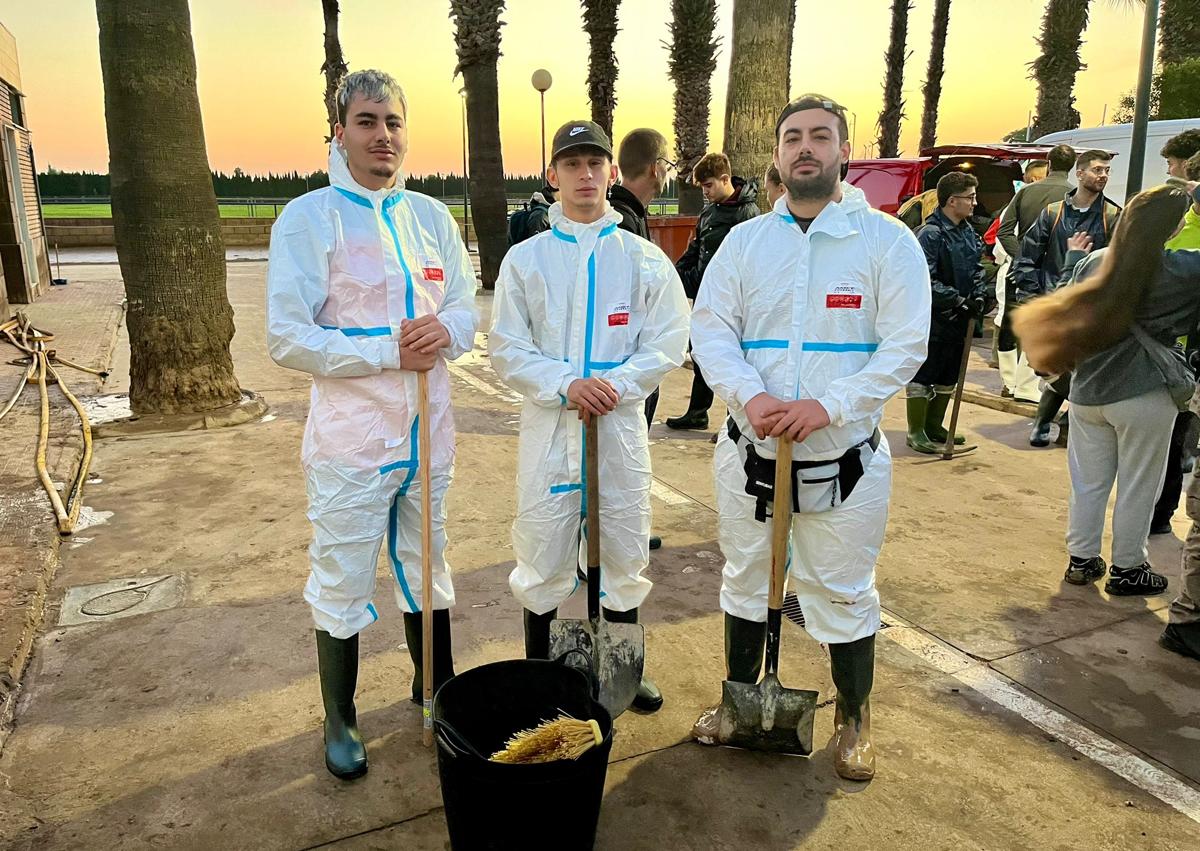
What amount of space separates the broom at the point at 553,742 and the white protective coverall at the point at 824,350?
820mm

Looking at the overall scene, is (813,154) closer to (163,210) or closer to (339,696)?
(339,696)

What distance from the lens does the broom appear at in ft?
7.77

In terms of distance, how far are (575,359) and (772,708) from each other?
133 cm

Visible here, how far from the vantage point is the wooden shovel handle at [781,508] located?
2.63 metres

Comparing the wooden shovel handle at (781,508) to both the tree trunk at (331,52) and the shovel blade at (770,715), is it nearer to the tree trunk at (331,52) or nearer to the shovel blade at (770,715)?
the shovel blade at (770,715)

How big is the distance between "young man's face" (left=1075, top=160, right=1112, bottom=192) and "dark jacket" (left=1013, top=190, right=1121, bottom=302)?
0.46 ft

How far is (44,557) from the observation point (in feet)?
14.3

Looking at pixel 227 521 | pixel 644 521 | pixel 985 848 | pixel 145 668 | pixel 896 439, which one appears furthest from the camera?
pixel 896 439

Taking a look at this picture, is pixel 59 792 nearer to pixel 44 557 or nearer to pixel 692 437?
pixel 44 557

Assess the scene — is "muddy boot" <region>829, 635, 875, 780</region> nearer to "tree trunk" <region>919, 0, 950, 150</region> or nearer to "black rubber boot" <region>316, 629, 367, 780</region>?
"black rubber boot" <region>316, 629, 367, 780</region>

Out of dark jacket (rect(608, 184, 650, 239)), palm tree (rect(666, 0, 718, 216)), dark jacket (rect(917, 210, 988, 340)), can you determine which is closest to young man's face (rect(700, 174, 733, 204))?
dark jacket (rect(917, 210, 988, 340))

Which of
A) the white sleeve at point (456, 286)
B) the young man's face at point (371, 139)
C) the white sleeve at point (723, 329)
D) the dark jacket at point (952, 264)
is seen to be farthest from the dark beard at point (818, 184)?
the dark jacket at point (952, 264)

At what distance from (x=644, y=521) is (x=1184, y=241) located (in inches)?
124

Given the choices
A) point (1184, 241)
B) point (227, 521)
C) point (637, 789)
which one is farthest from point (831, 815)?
point (227, 521)
